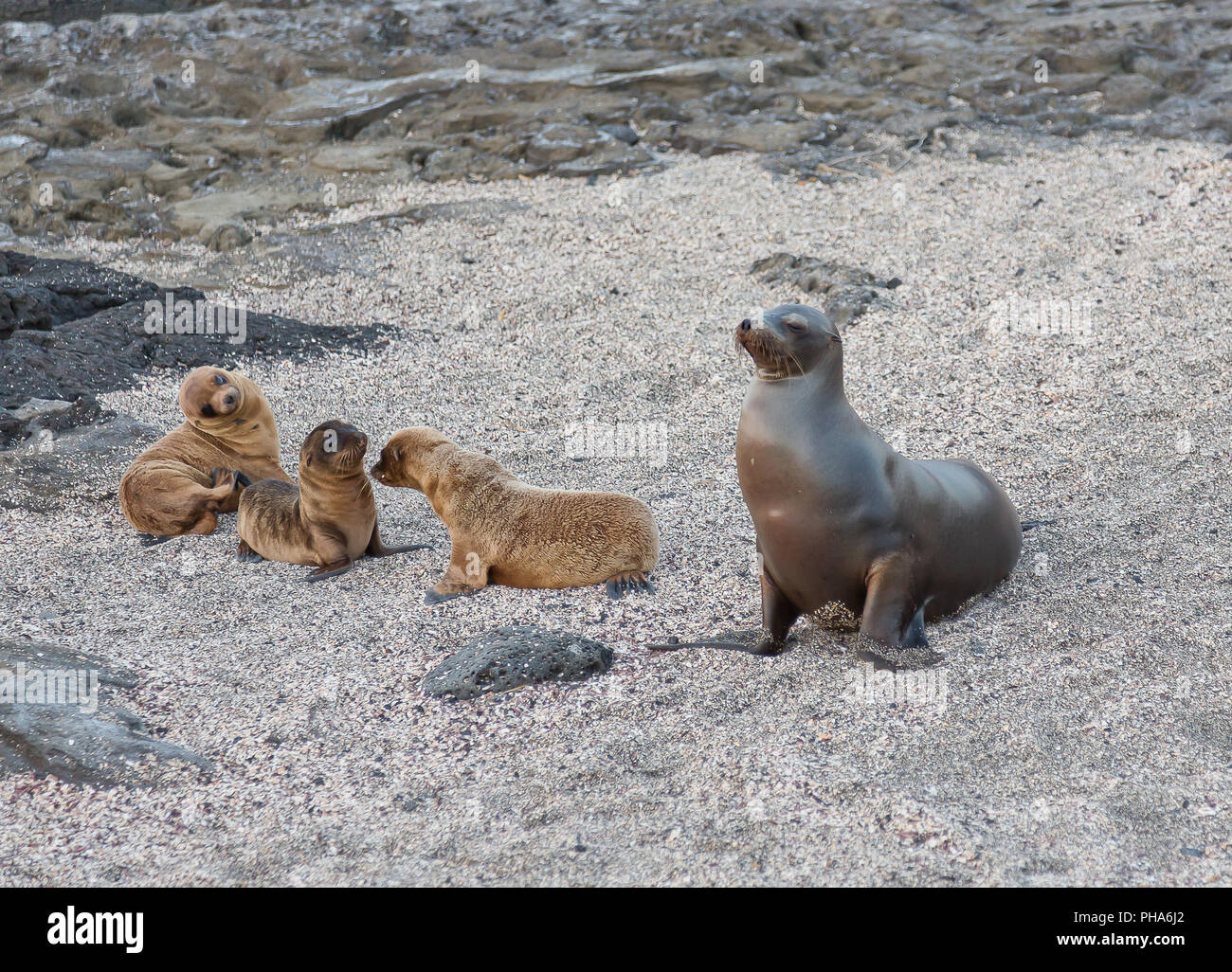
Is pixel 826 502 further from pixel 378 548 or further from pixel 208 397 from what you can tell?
pixel 208 397

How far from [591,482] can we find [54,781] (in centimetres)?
303

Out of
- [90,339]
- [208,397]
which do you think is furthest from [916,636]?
[90,339]

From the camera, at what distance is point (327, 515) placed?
16.4 feet

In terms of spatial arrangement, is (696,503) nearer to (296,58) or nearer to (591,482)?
(591,482)

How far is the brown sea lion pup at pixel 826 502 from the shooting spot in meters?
3.79

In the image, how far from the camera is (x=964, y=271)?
26.1ft

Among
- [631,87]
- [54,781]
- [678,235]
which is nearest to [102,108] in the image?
[631,87]

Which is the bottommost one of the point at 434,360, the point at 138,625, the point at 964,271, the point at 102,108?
→ the point at 138,625

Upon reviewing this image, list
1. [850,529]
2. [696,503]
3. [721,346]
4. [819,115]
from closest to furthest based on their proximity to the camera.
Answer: [850,529] < [696,503] < [721,346] < [819,115]

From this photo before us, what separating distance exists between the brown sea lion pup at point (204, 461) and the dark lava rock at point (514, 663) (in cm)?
220

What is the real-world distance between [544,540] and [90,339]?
4287 mm

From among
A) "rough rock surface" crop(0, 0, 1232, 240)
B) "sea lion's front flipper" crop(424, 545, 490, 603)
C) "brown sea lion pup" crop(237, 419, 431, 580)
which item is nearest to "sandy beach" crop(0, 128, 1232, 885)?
"sea lion's front flipper" crop(424, 545, 490, 603)

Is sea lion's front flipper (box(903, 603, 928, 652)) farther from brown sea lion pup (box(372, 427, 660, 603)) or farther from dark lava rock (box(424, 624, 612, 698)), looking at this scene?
brown sea lion pup (box(372, 427, 660, 603))

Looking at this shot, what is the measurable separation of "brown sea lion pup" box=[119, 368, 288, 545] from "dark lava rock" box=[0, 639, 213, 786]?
1.77 metres
